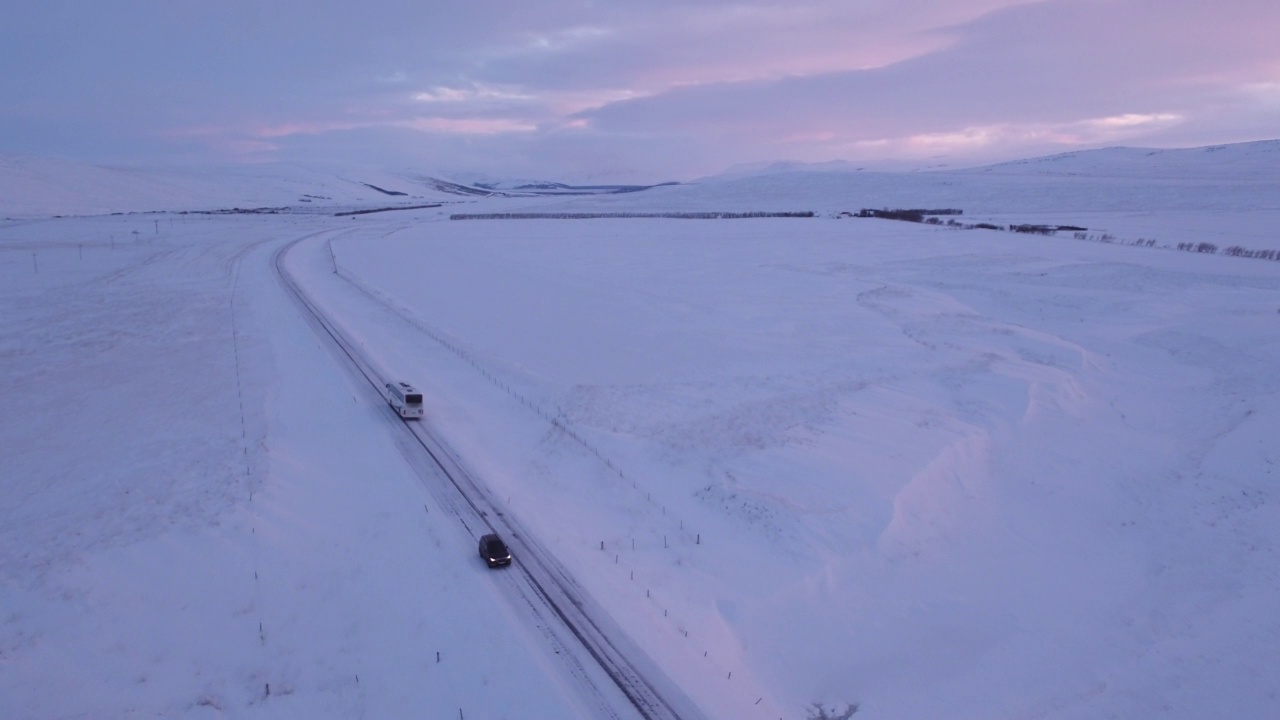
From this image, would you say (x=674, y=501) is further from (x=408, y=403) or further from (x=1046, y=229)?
(x=1046, y=229)

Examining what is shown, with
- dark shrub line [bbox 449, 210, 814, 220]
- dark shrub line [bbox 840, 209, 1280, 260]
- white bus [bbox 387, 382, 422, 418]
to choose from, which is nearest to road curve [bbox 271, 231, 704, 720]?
white bus [bbox 387, 382, 422, 418]

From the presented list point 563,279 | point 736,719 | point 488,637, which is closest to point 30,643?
point 488,637

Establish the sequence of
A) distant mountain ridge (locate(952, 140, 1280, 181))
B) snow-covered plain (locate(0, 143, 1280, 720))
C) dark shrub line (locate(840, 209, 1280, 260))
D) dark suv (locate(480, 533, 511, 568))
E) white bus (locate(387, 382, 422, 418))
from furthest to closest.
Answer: distant mountain ridge (locate(952, 140, 1280, 181)) < dark shrub line (locate(840, 209, 1280, 260)) < white bus (locate(387, 382, 422, 418)) < dark suv (locate(480, 533, 511, 568)) < snow-covered plain (locate(0, 143, 1280, 720))

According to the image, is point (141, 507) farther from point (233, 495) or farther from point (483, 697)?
point (483, 697)

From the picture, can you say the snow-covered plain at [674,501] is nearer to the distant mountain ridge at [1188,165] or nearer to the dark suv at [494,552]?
the dark suv at [494,552]

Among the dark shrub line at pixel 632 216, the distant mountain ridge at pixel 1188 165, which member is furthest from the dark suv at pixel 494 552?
the distant mountain ridge at pixel 1188 165

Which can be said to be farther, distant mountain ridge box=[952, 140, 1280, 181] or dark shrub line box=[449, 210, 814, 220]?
distant mountain ridge box=[952, 140, 1280, 181]

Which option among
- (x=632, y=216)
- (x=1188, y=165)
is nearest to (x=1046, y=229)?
(x=632, y=216)

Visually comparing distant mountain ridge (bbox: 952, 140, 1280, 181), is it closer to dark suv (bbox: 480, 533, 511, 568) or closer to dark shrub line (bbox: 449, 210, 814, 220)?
dark shrub line (bbox: 449, 210, 814, 220)
